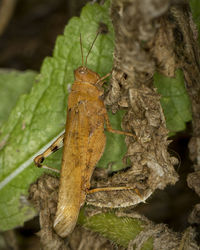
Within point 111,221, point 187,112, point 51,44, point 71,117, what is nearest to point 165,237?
point 111,221

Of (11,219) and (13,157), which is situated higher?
(13,157)

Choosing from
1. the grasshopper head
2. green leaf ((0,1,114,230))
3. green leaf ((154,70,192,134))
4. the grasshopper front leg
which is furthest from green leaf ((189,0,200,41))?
the grasshopper front leg

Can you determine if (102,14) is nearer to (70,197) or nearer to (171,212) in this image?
(70,197)

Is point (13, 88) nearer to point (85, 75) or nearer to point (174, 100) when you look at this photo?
point (85, 75)

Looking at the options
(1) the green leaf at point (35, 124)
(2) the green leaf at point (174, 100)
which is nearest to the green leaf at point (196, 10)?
(2) the green leaf at point (174, 100)

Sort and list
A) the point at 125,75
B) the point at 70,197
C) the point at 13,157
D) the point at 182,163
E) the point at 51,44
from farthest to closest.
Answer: the point at 51,44
the point at 182,163
the point at 13,157
the point at 70,197
the point at 125,75

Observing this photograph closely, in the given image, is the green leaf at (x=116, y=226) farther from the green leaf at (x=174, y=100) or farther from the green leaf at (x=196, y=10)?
the green leaf at (x=196, y=10)

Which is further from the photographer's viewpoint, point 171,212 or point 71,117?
point 171,212
